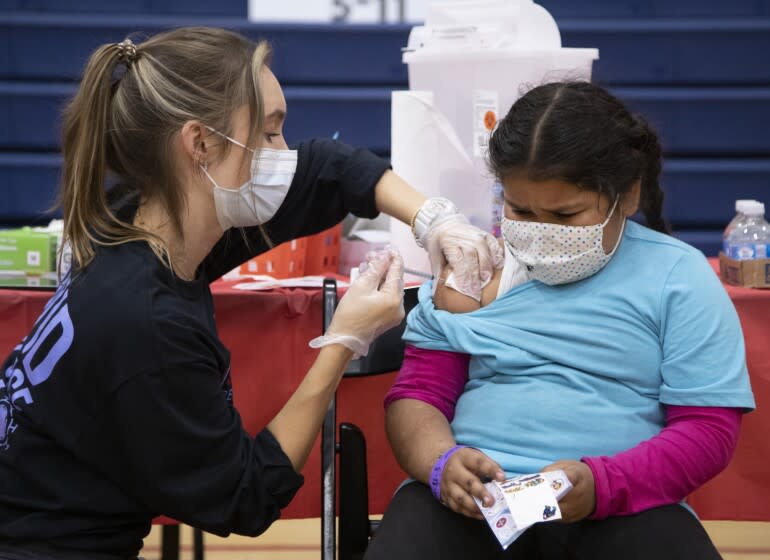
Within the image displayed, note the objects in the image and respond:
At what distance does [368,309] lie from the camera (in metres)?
1.60

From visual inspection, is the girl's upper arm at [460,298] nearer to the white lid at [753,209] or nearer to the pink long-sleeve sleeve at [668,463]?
the pink long-sleeve sleeve at [668,463]

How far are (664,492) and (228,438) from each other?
645 mm

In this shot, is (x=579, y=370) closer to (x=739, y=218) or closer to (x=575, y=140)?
(x=575, y=140)

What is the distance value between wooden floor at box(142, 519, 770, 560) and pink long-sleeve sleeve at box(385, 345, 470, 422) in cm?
129

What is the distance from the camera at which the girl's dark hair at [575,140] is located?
58.1 inches

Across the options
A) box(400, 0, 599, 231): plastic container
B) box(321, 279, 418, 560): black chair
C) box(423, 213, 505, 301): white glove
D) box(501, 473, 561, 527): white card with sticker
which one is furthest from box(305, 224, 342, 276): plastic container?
box(501, 473, 561, 527): white card with sticker

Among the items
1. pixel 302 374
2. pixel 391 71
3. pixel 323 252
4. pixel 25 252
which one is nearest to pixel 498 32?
pixel 323 252

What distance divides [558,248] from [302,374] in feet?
2.49

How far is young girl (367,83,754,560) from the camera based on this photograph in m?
1.39

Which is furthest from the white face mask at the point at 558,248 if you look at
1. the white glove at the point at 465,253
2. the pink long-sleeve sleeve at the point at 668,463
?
the pink long-sleeve sleeve at the point at 668,463

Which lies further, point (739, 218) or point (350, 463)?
point (739, 218)

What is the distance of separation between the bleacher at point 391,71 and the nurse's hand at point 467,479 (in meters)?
3.19

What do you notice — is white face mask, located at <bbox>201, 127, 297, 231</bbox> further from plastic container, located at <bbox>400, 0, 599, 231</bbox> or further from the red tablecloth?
plastic container, located at <bbox>400, 0, 599, 231</bbox>

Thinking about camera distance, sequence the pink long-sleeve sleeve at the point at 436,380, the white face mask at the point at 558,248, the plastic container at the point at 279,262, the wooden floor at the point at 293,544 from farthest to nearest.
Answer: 1. the wooden floor at the point at 293,544
2. the plastic container at the point at 279,262
3. the pink long-sleeve sleeve at the point at 436,380
4. the white face mask at the point at 558,248
